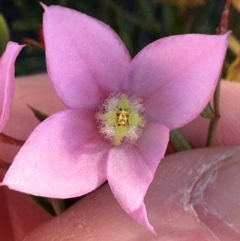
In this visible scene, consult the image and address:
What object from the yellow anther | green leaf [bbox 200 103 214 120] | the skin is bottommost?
the skin

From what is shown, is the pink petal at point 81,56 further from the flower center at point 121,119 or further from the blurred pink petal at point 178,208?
the blurred pink petal at point 178,208

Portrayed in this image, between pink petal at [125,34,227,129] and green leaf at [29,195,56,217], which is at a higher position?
pink petal at [125,34,227,129]

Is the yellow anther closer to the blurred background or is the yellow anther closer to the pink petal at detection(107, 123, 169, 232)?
the pink petal at detection(107, 123, 169, 232)

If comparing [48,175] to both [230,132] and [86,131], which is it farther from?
[230,132]

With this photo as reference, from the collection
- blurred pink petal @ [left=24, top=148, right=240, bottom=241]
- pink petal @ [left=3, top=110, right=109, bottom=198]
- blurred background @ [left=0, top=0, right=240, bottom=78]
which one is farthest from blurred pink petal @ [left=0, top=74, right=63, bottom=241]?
pink petal @ [left=3, top=110, right=109, bottom=198]

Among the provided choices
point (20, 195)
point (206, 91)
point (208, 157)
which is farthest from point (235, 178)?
point (20, 195)

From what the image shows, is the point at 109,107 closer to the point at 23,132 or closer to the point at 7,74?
the point at 7,74
